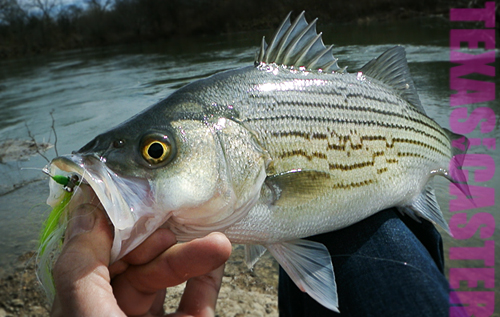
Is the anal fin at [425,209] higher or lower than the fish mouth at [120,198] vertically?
lower

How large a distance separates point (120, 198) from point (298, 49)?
3.27 ft

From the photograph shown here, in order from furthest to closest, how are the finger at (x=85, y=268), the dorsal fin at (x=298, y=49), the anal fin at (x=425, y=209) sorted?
the anal fin at (x=425, y=209) < the dorsal fin at (x=298, y=49) < the finger at (x=85, y=268)

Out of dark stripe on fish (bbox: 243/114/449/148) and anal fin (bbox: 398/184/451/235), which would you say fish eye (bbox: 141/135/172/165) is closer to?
dark stripe on fish (bbox: 243/114/449/148)

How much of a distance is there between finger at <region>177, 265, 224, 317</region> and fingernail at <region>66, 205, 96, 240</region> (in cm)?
45

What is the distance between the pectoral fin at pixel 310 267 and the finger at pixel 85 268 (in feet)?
2.04

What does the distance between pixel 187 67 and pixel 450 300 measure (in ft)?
37.8

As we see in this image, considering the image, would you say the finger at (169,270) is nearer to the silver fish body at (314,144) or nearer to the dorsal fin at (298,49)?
the silver fish body at (314,144)

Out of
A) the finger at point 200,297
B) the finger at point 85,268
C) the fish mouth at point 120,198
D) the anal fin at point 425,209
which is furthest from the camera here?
the anal fin at point 425,209

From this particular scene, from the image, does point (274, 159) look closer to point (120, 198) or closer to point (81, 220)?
point (120, 198)

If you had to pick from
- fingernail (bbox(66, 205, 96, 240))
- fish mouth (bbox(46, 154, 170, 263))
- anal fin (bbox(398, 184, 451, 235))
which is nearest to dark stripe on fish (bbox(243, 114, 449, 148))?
anal fin (bbox(398, 184, 451, 235))

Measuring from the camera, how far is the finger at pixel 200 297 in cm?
132

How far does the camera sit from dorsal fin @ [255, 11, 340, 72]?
1.64 m

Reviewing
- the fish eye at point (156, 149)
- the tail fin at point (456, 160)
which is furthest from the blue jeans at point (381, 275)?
the fish eye at point (156, 149)

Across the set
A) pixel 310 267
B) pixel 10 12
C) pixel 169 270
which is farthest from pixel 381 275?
pixel 10 12
